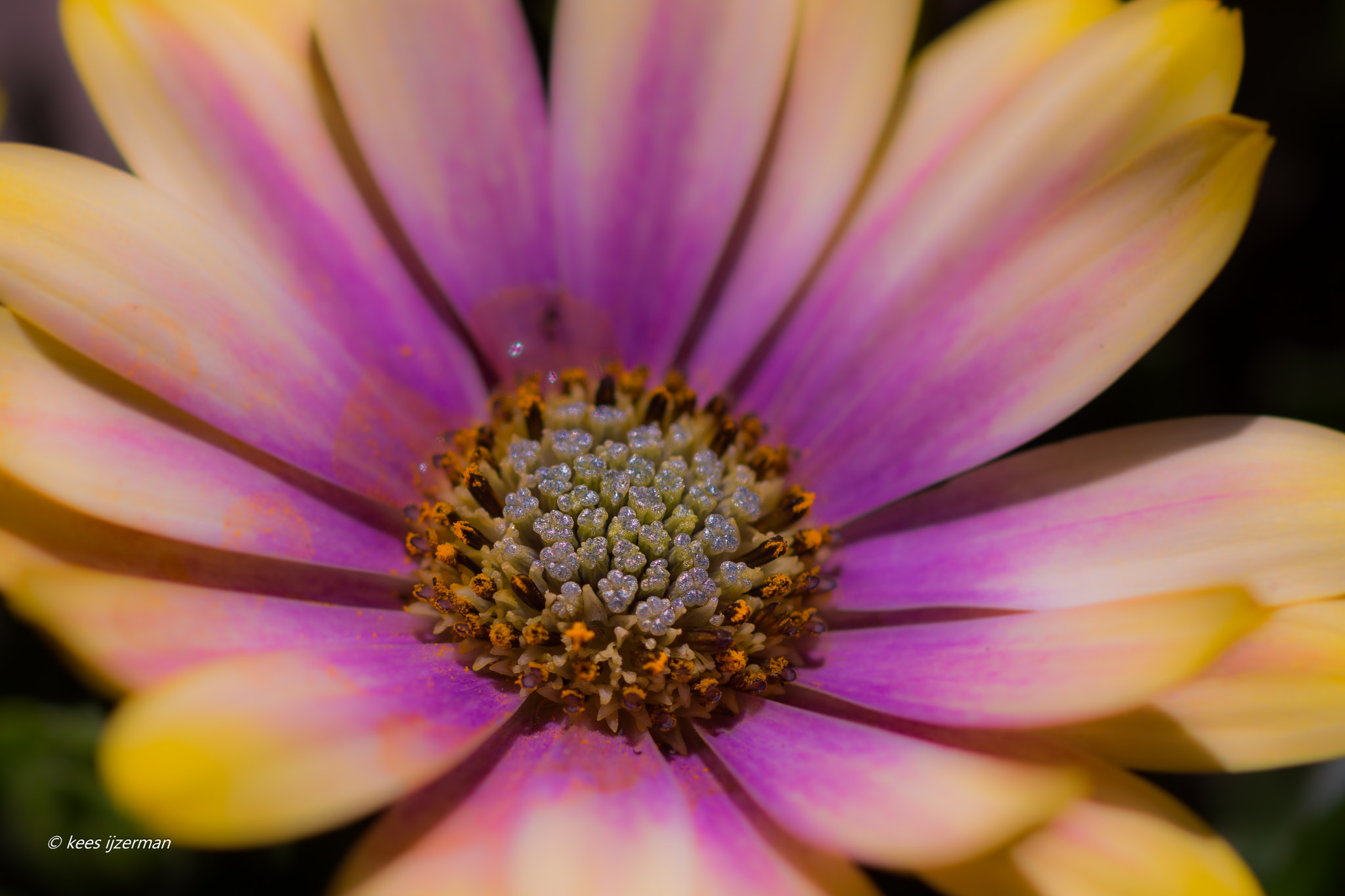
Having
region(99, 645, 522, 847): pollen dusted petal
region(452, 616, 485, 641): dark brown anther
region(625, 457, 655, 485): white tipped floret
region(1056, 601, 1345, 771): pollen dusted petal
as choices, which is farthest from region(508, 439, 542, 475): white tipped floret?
region(1056, 601, 1345, 771): pollen dusted petal

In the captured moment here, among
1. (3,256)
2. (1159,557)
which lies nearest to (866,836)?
(1159,557)

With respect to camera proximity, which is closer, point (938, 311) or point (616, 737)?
point (616, 737)

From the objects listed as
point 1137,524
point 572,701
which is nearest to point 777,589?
point 572,701

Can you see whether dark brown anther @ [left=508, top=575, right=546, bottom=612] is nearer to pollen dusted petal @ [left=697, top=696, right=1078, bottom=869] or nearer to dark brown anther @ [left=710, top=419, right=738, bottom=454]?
pollen dusted petal @ [left=697, top=696, right=1078, bottom=869]

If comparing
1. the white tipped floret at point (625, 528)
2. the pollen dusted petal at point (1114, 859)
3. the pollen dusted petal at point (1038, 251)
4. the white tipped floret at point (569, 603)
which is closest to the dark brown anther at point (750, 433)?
the pollen dusted petal at point (1038, 251)

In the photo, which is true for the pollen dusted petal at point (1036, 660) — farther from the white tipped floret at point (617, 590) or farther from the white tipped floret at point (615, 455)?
the white tipped floret at point (615, 455)

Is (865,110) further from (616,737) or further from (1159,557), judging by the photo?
(616,737)
